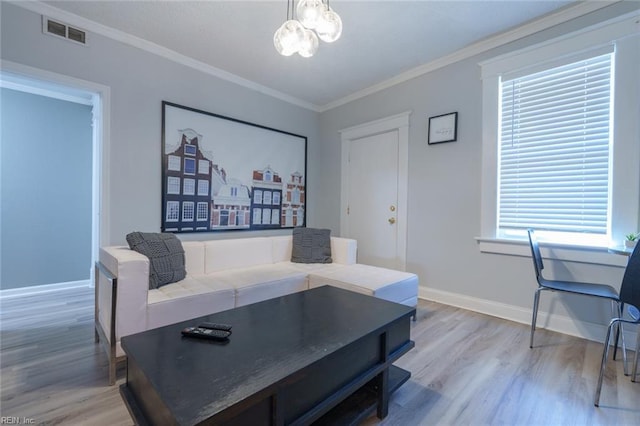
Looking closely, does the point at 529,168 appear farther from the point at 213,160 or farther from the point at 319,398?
the point at 213,160

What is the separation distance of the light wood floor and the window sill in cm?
63

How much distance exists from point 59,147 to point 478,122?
4.72 metres

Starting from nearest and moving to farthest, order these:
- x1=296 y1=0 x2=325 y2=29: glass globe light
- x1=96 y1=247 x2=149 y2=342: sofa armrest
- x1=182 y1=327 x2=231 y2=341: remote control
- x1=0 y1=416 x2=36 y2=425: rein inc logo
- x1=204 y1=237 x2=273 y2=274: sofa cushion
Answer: x1=182 y1=327 x2=231 y2=341: remote control → x1=0 y1=416 x2=36 y2=425: rein inc logo → x1=296 y1=0 x2=325 y2=29: glass globe light → x1=96 y1=247 x2=149 y2=342: sofa armrest → x1=204 y1=237 x2=273 y2=274: sofa cushion

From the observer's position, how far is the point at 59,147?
11.2ft

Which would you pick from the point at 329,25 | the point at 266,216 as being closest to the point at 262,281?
the point at 266,216

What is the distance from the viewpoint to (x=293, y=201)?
4.15 metres

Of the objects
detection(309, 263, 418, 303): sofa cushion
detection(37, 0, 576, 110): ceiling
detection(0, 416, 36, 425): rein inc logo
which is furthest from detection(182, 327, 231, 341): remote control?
detection(37, 0, 576, 110): ceiling

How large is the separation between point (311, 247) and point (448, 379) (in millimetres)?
1804

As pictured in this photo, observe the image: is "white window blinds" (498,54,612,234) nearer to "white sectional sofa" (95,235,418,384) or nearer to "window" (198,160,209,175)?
"white sectional sofa" (95,235,418,384)

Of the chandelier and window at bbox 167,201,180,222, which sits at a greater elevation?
the chandelier

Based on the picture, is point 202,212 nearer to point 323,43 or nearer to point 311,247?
point 311,247

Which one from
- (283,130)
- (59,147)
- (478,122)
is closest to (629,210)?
(478,122)

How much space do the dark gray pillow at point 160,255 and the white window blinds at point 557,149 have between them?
2.88 meters

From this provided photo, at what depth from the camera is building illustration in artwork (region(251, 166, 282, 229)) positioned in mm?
3674
